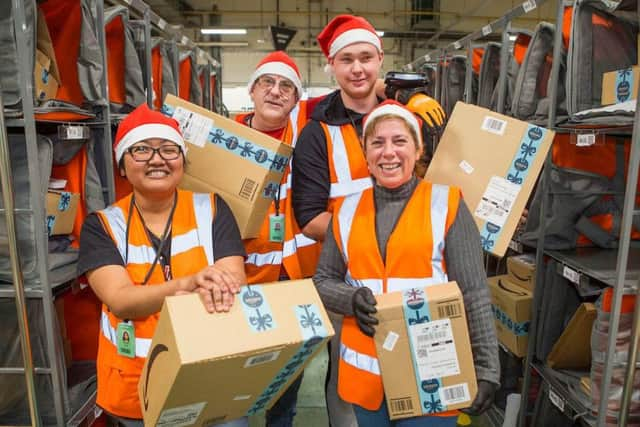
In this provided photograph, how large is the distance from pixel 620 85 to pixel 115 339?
7.53 feet

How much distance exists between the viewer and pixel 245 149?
2020 millimetres

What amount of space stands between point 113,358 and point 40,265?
593 millimetres

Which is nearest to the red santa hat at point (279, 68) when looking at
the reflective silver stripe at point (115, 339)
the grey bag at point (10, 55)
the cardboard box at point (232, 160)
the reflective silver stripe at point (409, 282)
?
the cardboard box at point (232, 160)

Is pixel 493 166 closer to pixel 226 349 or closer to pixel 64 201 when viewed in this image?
pixel 226 349

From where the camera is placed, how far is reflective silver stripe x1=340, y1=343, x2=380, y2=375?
1.62 m

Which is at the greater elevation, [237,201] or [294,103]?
[294,103]

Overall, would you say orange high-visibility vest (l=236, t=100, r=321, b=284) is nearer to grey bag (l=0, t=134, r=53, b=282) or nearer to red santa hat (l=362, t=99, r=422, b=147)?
red santa hat (l=362, t=99, r=422, b=147)

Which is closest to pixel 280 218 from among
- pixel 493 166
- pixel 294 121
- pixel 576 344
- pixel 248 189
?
pixel 248 189

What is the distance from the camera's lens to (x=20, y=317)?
192 centimetres

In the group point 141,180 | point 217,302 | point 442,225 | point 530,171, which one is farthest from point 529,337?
point 141,180

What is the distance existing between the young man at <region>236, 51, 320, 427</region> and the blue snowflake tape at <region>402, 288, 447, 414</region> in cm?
90

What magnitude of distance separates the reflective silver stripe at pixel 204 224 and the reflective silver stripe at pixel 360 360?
0.57 meters

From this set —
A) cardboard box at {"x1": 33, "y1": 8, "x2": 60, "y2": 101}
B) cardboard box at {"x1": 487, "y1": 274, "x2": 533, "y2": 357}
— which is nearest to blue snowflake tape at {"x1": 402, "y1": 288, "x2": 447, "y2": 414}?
cardboard box at {"x1": 487, "y1": 274, "x2": 533, "y2": 357}

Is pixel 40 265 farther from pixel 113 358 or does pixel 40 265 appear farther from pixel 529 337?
pixel 529 337
